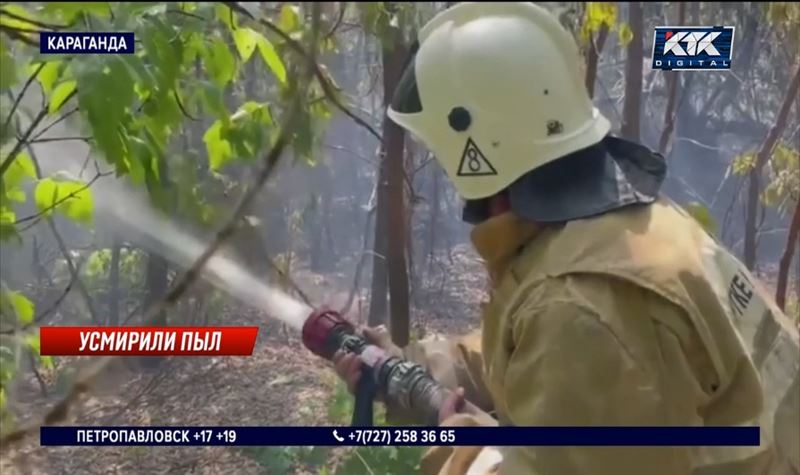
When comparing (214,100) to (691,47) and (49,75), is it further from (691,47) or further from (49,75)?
(691,47)

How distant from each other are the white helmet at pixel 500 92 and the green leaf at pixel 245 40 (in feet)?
1.00

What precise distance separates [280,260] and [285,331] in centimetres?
13

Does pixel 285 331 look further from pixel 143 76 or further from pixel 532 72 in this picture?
pixel 532 72

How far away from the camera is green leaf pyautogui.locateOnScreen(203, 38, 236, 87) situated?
166cm

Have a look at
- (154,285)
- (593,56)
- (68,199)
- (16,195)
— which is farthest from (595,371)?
(16,195)

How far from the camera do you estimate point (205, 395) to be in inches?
68.9

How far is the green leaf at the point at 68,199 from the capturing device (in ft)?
5.57

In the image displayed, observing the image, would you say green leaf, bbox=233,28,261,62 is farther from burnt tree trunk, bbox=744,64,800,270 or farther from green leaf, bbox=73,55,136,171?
→ burnt tree trunk, bbox=744,64,800,270

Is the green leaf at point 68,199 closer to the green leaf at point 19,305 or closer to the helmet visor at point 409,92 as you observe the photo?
the green leaf at point 19,305

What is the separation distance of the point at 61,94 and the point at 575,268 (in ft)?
2.98

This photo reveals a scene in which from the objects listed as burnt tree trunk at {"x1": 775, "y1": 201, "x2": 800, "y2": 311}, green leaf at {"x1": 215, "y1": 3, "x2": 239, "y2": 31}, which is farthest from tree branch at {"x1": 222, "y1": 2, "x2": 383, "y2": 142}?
burnt tree trunk at {"x1": 775, "y1": 201, "x2": 800, "y2": 311}

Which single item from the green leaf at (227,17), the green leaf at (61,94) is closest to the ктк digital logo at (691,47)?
the green leaf at (227,17)

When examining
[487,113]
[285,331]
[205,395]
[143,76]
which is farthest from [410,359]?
[143,76]

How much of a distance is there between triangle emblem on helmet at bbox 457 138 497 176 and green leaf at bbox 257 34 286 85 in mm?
379
